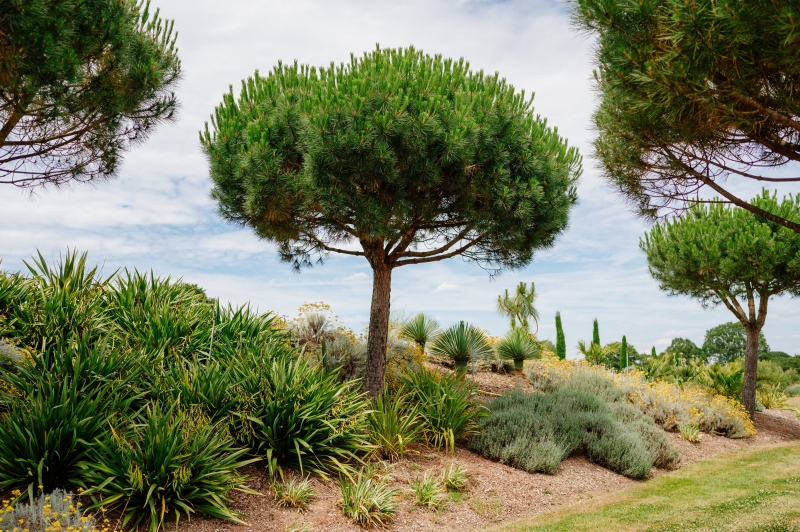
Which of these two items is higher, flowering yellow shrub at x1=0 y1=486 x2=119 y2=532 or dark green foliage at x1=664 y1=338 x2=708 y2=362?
dark green foliage at x1=664 y1=338 x2=708 y2=362

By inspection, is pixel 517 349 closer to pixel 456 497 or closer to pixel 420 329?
pixel 420 329

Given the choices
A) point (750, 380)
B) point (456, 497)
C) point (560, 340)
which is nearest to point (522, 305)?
point (560, 340)

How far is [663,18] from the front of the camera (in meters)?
5.52

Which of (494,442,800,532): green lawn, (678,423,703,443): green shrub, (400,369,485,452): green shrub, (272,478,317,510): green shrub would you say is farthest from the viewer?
(678,423,703,443): green shrub

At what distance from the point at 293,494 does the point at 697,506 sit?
5.38 m

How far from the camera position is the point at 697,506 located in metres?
7.20

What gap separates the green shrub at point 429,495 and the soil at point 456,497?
3.0 inches

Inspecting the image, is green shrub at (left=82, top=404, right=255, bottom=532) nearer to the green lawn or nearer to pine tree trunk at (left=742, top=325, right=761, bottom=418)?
the green lawn

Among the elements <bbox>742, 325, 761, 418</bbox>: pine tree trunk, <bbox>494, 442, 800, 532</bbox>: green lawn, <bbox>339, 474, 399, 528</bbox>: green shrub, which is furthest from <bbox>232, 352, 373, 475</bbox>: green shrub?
<bbox>742, 325, 761, 418</bbox>: pine tree trunk

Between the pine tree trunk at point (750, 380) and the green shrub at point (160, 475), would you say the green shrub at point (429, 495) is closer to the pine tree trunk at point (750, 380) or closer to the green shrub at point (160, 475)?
the green shrub at point (160, 475)

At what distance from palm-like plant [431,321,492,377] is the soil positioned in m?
3.87

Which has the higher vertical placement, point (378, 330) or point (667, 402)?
point (378, 330)

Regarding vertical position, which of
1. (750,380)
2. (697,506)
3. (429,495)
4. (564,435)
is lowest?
(697,506)

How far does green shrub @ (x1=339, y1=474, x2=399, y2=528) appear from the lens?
5.99 metres
